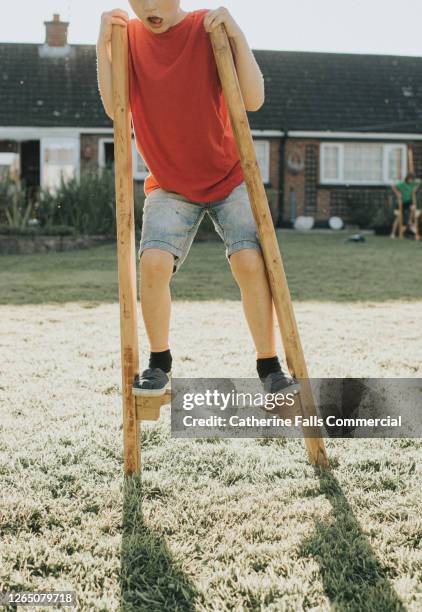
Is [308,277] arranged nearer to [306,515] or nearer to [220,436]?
[220,436]

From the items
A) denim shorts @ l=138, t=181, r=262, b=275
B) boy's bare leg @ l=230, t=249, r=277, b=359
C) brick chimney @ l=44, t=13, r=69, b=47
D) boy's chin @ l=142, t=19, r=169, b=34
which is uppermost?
brick chimney @ l=44, t=13, r=69, b=47

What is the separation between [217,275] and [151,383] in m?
7.43

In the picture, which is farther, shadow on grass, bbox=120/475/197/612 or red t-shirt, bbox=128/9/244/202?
red t-shirt, bbox=128/9/244/202

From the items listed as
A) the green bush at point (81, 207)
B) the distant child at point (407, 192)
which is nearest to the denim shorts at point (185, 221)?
the green bush at point (81, 207)

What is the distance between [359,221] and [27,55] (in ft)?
43.5

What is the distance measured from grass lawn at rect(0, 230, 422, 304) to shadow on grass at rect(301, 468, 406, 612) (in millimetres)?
5546

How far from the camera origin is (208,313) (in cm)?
691

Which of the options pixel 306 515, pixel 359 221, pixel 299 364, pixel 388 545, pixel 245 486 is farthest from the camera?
pixel 359 221

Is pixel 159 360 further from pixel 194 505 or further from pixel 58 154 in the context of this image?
pixel 58 154

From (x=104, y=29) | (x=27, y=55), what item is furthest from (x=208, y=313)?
(x=27, y=55)

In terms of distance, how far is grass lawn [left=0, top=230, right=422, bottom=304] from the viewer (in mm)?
8359

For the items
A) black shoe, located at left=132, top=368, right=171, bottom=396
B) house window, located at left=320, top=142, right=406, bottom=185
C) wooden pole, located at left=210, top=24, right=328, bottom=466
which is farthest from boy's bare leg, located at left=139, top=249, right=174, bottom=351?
house window, located at left=320, top=142, right=406, bottom=185

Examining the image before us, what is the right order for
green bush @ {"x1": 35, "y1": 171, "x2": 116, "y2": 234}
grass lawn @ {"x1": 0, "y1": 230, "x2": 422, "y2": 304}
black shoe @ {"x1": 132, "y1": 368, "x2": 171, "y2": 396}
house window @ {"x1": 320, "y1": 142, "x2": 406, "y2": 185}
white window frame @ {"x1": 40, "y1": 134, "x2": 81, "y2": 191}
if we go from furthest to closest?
house window @ {"x1": 320, "y1": 142, "x2": 406, "y2": 185} → white window frame @ {"x1": 40, "y1": 134, "x2": 81, "y2": 191} → green bush @ {"x1": 35, "y1": 171, "x2": 116, "y2": 234} → grass lawn @ {"x1": 0, "y1": 230, "x2": 422, "y2": 304} → black shoe @ {"x1": 132, "y1": 368, "x2": 171, "y2": 396}

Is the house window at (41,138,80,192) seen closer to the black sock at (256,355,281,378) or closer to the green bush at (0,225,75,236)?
the green bush at (0,225,75,236)
